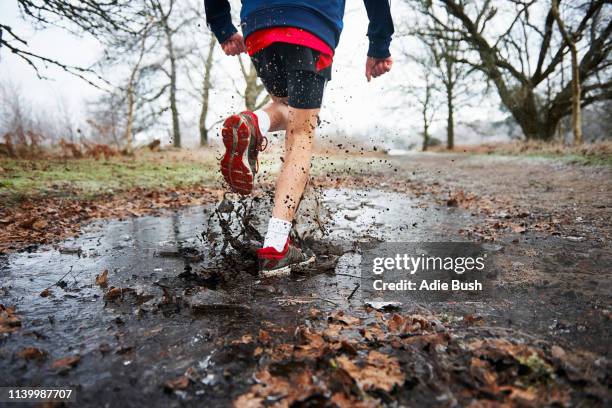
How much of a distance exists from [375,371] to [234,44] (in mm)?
2357

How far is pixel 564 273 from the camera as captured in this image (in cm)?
176

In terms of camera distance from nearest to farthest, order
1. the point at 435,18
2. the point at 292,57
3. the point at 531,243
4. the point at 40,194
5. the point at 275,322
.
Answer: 1. the point at 275,322
2. the point at 292,57
3. the point at 531,243
4. the point at 40,194
5. the point at 435,18

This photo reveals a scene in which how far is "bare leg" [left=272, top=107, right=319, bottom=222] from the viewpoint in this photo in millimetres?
1892

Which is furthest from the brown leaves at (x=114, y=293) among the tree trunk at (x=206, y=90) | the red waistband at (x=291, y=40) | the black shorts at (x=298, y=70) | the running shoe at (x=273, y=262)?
the tree trunk at (x=206, y=90)

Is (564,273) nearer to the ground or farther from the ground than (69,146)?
nearer to the ground

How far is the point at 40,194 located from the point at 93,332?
13.1 ft

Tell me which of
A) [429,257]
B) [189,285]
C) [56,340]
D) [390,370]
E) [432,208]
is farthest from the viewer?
[432,208]

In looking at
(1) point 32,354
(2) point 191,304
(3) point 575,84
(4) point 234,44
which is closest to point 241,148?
(2) point 191,304

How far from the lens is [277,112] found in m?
2.24

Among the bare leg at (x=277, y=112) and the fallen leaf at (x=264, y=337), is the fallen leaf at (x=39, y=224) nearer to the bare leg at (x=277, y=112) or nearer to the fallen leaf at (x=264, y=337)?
the bare leg at (x=277, y=112)

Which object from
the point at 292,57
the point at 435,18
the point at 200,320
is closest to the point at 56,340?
the point at 200,320

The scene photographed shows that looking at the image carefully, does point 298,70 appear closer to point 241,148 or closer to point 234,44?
point 241,148

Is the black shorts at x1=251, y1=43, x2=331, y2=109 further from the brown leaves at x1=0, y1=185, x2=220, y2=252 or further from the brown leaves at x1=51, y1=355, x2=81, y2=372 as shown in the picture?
the brown leaves at x1=0, y1=185, x2=220, y2=252

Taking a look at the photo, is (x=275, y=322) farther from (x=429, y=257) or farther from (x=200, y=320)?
(x=429, y=257)
